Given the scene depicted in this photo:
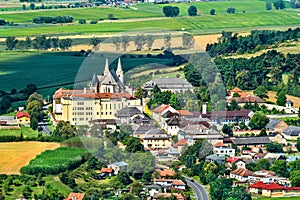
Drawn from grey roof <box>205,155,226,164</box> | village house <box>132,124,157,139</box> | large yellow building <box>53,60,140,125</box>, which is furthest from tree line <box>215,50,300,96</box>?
grey roof <box>205,155,226,164</box>

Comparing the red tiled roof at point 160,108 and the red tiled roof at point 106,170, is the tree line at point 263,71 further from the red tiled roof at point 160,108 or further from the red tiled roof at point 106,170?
the red tiled roof at point 106,170

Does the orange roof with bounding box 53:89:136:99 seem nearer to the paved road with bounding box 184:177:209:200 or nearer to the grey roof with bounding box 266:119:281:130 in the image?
the grey roof with bounding box 266:119:281:130

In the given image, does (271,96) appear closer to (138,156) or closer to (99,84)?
(99,84)

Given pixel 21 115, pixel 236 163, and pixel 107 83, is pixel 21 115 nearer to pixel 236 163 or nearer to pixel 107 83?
pixel 107 83

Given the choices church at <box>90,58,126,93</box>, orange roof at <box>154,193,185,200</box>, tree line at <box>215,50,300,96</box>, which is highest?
church at <box>90,58,126,93</box>

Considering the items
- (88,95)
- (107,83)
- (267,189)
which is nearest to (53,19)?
(107,83)

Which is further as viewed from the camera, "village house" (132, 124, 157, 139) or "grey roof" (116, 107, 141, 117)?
"grey roof" (116, 107, 141, 117)

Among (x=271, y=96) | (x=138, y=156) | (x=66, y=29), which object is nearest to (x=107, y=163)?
(x=138, y=156)

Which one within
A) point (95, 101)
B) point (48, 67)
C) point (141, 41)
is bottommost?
point (48, 67)
